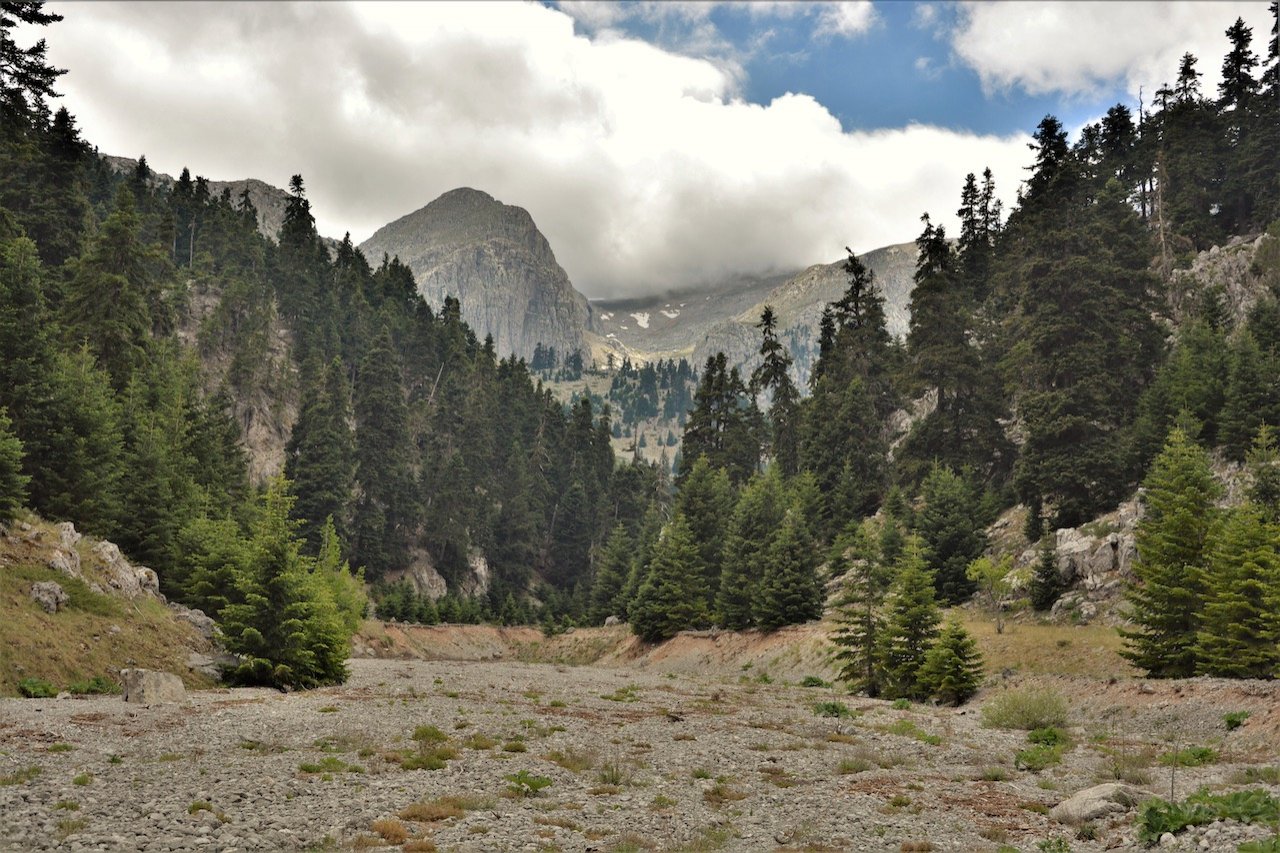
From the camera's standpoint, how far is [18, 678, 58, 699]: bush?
29406mm

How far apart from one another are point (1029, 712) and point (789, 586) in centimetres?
3536

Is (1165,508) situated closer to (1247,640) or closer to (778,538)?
(1247,640)

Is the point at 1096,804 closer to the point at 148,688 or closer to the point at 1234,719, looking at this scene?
the point at 1234,719

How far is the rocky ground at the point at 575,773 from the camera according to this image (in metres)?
14.7

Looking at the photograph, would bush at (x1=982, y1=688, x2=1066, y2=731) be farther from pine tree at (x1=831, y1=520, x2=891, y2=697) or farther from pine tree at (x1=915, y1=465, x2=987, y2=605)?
pine tree at (x1=915, y1=465, x2=987, y2=605)

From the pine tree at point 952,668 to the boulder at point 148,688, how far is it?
34.8 m

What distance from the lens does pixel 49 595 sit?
34344mm

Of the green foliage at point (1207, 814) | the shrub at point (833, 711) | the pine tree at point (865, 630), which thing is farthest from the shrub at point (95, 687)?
the pine tree at point (865, 630)

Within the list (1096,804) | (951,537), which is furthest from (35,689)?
(951,537)

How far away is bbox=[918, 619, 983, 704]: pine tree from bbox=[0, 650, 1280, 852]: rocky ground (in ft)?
14.5

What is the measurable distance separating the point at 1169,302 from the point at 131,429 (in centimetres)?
9861

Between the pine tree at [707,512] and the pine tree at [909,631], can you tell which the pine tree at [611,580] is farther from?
the pine tree at [909,631]

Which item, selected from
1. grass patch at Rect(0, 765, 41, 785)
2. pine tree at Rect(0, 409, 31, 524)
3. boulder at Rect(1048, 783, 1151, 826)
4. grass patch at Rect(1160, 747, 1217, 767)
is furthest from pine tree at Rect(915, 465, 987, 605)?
pine tree at Rect(0, 409, 31, 524)

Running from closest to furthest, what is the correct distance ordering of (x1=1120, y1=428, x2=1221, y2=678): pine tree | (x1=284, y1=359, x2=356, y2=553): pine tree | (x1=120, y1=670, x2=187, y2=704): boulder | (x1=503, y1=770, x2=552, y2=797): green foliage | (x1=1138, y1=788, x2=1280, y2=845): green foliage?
(x1=1138, y1=788, x2=1280, y2=845): green foliage < (x1=503, y1=770, x2=552, y2=797): green foliage < (x1=120, y1=670, x2=187, y2=704): boulder < (x1=1120, y1=428, x2=1221, y2=678): pine tree < (x1=284, y1=359, x2=356, y2=553): pine tree
